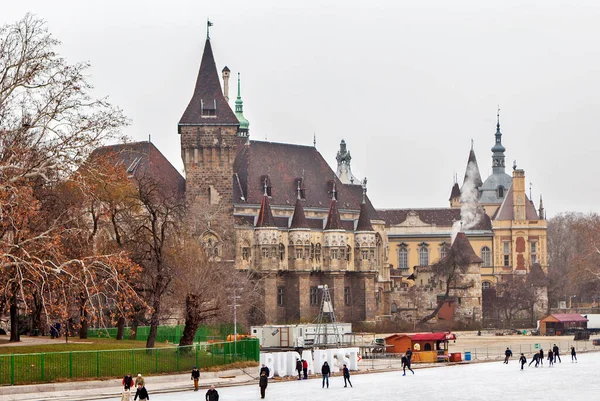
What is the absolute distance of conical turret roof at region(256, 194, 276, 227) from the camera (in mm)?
130875

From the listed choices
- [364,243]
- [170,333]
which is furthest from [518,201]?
[170,333]

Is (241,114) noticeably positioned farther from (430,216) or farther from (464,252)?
(464,252)

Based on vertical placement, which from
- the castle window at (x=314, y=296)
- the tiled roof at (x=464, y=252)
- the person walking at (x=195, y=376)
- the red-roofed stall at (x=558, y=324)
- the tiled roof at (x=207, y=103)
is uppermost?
the tiled roof at (x=207, y=103)

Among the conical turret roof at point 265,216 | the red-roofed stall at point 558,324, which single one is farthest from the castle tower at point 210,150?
the red-roofed stall at point 558,324

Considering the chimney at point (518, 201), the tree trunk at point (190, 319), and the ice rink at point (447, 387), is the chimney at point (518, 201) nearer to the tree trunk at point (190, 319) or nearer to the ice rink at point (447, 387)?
the ice rink at point (447, 387)

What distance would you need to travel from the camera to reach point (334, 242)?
452 feet

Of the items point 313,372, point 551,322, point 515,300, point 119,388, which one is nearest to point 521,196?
point 515,300

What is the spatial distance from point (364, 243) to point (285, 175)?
1140cm

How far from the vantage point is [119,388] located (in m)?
55.9

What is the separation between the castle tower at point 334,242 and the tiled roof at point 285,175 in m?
2.71

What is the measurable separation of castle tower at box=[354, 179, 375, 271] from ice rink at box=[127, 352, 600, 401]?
2541 inches

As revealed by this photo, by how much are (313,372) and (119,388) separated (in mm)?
16917

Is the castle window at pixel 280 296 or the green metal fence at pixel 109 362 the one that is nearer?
the green metal fence at pixel 109 362

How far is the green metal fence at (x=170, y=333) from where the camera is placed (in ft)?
251
